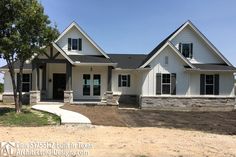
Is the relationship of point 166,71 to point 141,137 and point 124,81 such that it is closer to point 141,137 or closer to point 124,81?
point 124,81

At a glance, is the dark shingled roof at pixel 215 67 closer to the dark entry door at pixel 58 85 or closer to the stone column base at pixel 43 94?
the dark entry door at pixel 58 85

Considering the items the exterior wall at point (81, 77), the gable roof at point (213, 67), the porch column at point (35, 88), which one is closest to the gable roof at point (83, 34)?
the exterior wall at point (81, 77)

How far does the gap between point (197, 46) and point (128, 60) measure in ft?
24.3

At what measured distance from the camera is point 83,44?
28969 mm

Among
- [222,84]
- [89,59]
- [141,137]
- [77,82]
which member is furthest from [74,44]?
[141,137]

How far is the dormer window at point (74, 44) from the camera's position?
2889 cm

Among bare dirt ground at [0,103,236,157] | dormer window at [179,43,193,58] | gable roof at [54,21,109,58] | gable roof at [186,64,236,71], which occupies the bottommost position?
bare dirt ground at [0,103,236,157]

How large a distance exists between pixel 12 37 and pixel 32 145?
29.9 ft

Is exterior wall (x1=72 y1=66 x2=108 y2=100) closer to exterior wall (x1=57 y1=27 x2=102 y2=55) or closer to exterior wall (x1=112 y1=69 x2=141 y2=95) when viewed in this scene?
exterior wall (x1=112 y1=69 x2=141 y2=95)

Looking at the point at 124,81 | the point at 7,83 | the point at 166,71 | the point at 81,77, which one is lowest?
the point at 7,83

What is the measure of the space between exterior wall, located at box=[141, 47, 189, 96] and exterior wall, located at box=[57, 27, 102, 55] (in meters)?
5.21

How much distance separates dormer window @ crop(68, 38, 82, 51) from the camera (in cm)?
2889

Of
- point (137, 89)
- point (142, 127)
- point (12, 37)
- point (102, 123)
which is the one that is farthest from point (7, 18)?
point (137, 89)

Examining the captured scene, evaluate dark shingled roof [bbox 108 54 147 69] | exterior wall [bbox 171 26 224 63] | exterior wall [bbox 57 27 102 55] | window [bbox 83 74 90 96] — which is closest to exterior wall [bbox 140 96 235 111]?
exterior wall [bbox 171 26 224 63]
